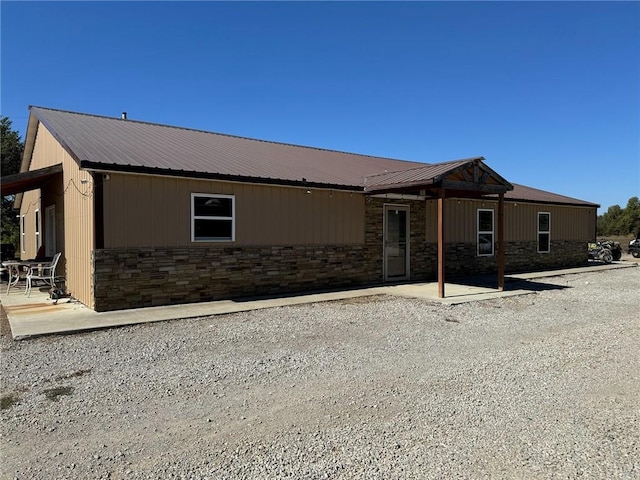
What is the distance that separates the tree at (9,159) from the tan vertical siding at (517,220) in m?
23.7

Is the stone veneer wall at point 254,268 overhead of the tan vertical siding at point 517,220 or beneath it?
beneath

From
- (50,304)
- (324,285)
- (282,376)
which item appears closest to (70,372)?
(282,376)

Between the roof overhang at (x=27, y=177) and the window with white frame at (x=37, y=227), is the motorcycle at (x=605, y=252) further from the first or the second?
the window with white frame at (x=37, y=227)

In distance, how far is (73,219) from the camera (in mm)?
9523

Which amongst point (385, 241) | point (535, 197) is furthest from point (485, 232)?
point (385, 241)

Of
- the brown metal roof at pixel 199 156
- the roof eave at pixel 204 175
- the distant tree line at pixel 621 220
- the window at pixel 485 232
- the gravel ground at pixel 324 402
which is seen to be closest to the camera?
the gravel ground at pixel 324 402

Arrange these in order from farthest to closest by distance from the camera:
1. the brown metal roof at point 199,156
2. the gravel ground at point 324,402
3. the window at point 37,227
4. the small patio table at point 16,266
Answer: the window at point 37,227 < the small patio table at point 16,266 < the brown metal roof at point 199,156 < the gravel ground at point 324,402

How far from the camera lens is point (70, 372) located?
4816mm

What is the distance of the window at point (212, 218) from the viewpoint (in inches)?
364

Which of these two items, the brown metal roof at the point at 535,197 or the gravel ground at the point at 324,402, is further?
the brown metal roof at the point at 535,197

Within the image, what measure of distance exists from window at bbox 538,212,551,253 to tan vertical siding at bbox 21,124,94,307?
50.2 feet

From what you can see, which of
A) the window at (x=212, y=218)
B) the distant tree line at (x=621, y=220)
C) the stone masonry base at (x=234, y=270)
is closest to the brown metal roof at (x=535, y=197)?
the stone masonry base at (x=234, y=270)

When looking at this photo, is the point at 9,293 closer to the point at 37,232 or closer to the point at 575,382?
the point at 37,232

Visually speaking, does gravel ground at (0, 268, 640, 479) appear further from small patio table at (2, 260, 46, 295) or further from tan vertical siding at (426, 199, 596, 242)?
tan vertical siding at (426, 199, 596, 242)
